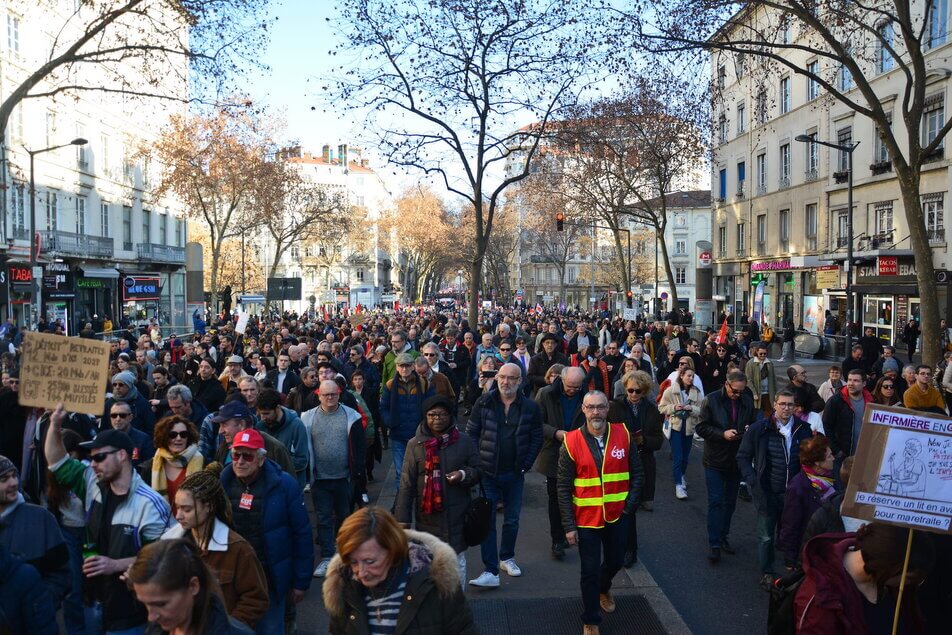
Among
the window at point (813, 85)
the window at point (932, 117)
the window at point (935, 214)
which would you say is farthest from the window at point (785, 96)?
the window at point (935, 214)

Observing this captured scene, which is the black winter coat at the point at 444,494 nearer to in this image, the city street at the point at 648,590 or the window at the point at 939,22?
the city street at the point at 648,590

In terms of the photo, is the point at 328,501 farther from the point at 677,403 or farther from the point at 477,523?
the point at 677,403

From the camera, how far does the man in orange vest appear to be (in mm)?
5352

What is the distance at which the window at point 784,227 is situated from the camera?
125 ft

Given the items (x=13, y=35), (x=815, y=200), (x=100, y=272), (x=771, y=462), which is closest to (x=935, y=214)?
(x=815, y=200)

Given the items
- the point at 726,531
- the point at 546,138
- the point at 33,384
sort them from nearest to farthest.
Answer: the point at 33,384, the point at 726,531, the point at 546,138

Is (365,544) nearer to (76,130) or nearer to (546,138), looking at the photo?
(546,138)

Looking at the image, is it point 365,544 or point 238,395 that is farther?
point 238,395

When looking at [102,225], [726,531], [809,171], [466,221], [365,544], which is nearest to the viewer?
[365,544]

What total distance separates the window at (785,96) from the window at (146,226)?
111 ft

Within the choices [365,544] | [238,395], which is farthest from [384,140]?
[365,544]

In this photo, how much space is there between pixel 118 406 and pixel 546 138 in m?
16.9

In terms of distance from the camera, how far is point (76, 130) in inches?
1467

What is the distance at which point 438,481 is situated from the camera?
5410mm
